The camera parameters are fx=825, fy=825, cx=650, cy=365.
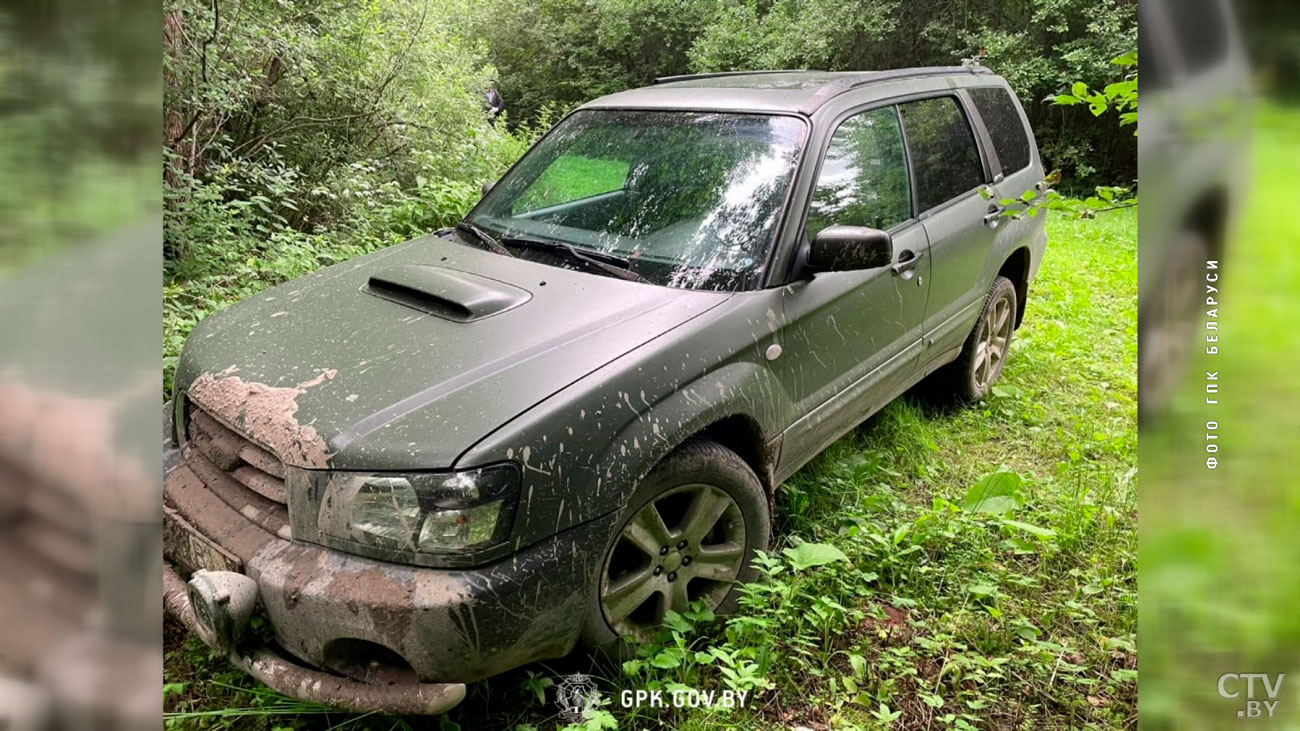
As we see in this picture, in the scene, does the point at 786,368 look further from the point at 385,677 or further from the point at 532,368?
the point at 385,677

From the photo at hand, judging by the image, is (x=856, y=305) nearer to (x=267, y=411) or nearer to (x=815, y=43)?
(x=267, y=411)

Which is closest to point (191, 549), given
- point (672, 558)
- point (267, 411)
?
point (267, 411)

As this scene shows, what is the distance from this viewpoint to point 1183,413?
111 centimetres

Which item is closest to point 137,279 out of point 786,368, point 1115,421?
point 786,368

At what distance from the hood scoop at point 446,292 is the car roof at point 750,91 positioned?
3.37 ft

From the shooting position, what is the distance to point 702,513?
2148 millimetres

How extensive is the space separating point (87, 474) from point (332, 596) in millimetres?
1015

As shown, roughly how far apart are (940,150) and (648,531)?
7.19 feet

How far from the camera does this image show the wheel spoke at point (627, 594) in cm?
194

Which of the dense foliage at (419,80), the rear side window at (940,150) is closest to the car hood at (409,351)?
the rear side window at (940,150)

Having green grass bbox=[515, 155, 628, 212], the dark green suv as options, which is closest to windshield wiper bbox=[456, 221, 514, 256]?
the dark green suv

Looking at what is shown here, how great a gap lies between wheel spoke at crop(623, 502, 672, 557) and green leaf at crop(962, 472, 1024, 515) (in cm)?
123

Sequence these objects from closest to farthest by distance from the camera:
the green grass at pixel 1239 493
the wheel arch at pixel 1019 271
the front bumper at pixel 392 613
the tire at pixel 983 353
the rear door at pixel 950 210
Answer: the green grass at pixel 1239 493 < the front bumper at pixel 392 613 < the rear door at pixel 950 210 < the tire at pixel 983 353 < the wheel arch at pixel 1019 271

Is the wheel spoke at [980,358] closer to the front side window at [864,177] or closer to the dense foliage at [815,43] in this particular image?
the dense foliage at [815,43]
